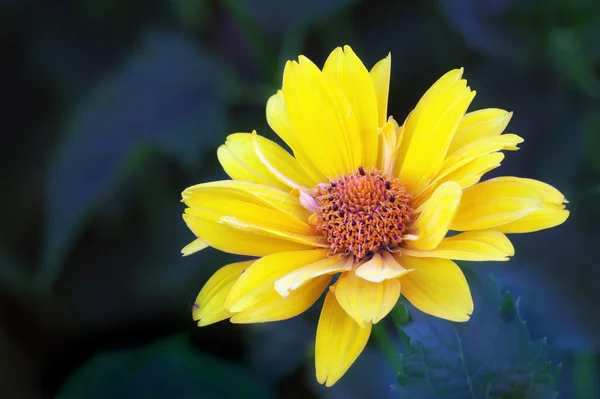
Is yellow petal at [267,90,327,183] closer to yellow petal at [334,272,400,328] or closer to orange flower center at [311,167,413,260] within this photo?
orange flower center at [311,167,413,260]

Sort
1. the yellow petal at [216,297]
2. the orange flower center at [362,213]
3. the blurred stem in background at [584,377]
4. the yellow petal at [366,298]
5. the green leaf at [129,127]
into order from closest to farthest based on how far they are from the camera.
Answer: the yellow petal at [366,298], the yellow petal at [216,297], the orange flower center at [362,213], the blurred stem in background at [584,377], the green leaf at [129,127]

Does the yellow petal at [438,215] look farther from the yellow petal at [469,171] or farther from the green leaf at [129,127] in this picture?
the green leaf at [129,127]

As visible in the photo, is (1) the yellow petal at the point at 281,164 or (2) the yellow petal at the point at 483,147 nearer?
(2) the yellow petal at the point at 483,147

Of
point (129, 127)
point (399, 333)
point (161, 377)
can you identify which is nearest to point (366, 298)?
point (399, 333)

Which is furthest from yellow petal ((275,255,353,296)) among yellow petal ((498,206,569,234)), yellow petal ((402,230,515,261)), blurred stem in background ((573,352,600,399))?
blurred stem in background ((573,352,600,399))

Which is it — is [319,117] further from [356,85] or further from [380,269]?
[380,269]

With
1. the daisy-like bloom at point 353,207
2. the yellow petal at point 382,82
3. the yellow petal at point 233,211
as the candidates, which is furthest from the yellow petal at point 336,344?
the yellow petal at point 382,82

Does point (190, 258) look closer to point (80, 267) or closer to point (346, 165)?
point (80, 267)
